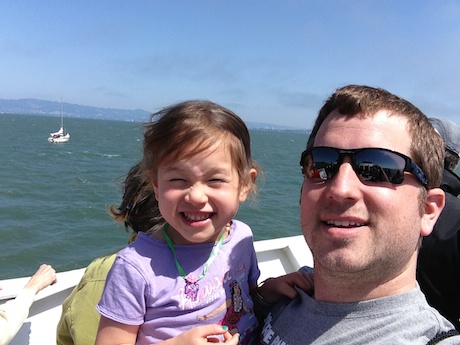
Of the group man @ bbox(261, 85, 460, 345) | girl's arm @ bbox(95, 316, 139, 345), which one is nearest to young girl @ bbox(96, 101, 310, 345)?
girl's arm @ bbox(95, 316, 139, 345)

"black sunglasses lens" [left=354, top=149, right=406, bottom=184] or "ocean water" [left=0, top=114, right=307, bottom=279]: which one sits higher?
"black sunglasses lens" [left=354, top=149, right=406, bottom=184]

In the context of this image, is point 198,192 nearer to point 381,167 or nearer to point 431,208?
point 381,167

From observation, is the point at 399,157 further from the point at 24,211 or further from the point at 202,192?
the point at 24,211

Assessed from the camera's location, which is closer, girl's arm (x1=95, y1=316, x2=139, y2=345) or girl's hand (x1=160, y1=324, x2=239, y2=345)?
girl's hand (x1=160, y1=324, x2=239, y2=345)

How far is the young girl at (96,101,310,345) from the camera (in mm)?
1645

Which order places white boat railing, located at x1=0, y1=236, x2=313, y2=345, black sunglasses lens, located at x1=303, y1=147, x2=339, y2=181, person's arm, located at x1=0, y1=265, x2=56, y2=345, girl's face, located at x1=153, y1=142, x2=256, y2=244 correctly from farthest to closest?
white boat railing, located at x1=0, y1=236, x2=313, y2=345, person's arm, located at x1=0, y1=265, x2=56, y2=345, girl's face, located at x1=153, y1=142, x2=256, y2=244, black sunglasses lens, located at x1=303, y1=147, x2=339, y2=181

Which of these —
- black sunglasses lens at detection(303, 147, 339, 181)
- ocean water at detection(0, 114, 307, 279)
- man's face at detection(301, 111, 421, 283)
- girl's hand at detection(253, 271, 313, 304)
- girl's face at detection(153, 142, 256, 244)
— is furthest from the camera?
ocean water at detection(0, 114, 307, 279)

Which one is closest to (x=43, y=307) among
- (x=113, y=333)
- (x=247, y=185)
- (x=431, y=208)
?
(x=113, y=333)

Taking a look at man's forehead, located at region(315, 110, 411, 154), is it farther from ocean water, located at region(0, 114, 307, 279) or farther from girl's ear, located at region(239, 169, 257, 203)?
ocean water, located at region(0, 114, 307, 279)

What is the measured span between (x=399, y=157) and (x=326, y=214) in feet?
1.02

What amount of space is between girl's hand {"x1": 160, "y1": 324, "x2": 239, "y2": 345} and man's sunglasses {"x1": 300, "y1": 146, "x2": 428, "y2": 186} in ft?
2.12

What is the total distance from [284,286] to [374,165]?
2.14 ft

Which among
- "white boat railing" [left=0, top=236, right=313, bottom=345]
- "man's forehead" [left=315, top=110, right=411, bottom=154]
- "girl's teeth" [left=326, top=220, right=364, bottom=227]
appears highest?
"man's forehead" [left=315, top=110, right=411, bottom=154]

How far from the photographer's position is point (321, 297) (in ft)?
5.64
